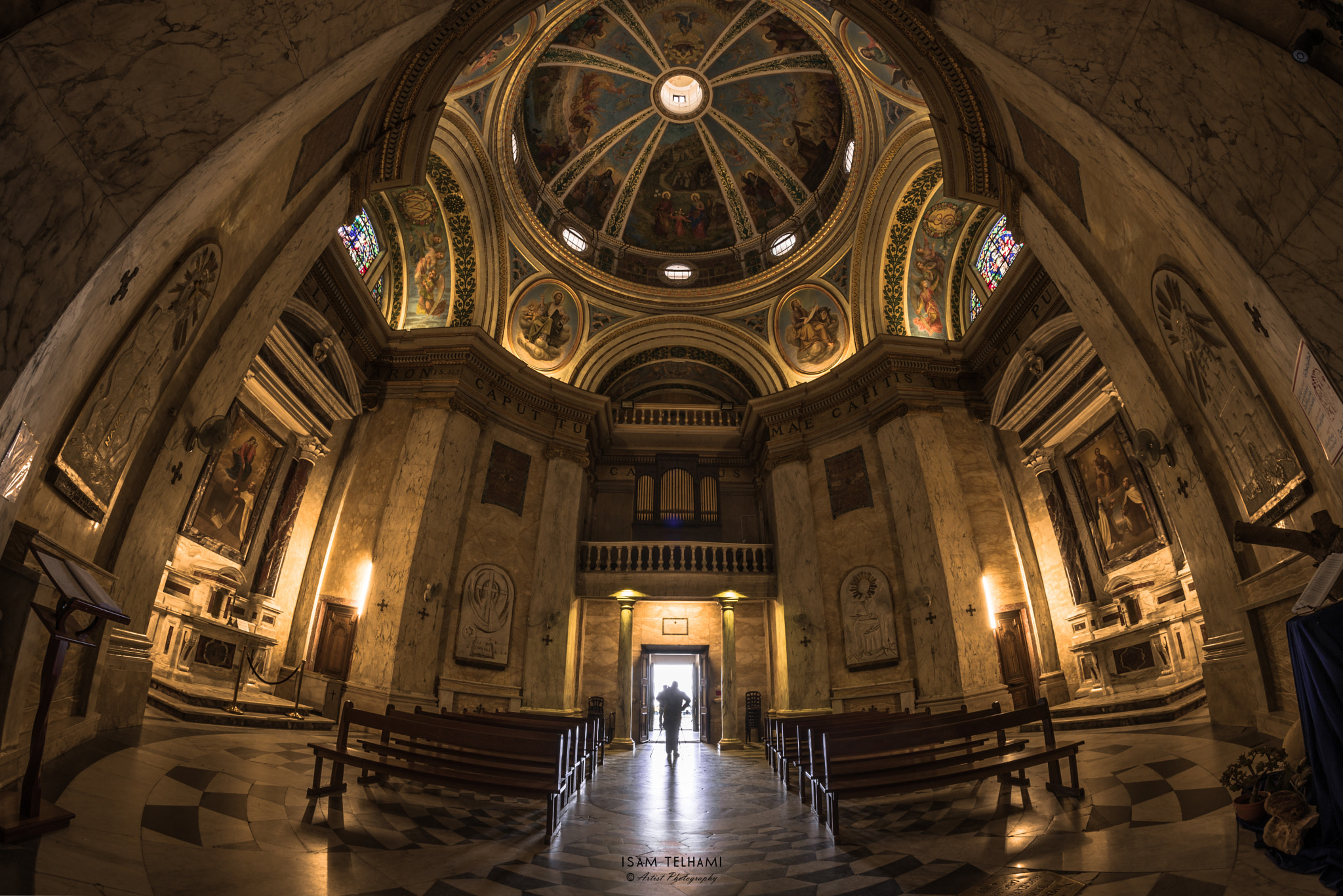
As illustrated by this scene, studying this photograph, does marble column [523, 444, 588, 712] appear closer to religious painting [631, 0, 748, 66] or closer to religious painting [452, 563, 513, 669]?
religious painting [452, 563, 513, 669]

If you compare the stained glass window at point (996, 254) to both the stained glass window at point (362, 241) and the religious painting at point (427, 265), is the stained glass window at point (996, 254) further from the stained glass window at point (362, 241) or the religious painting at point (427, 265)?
the stained glass window at point (362, 241)

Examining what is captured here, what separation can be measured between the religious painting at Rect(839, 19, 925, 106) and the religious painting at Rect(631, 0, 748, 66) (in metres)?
Answer: 3.82

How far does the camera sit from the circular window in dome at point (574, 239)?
17.6 meters

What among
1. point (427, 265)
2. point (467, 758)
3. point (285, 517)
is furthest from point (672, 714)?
point (427, 265)

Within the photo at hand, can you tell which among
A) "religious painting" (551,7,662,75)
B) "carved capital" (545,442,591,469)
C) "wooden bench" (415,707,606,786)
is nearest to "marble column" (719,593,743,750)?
"carved capital" (545,442,591,469)

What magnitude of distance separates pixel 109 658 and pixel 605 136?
54.1 feet

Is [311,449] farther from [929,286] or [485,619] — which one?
[929,286]

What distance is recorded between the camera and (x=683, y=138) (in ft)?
60.5

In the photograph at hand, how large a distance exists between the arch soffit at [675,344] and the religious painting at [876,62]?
6.70 metres

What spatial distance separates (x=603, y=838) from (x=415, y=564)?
316 inches

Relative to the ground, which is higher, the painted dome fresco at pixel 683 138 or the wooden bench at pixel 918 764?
the painted dome fresco at pixel 683 138

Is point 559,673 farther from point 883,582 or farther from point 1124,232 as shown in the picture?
point 1124,232

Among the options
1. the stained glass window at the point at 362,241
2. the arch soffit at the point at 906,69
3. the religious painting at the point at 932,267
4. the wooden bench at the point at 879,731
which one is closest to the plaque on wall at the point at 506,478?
the stained glass window at the point at 362,241

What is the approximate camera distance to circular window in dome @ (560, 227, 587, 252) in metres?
17.6
